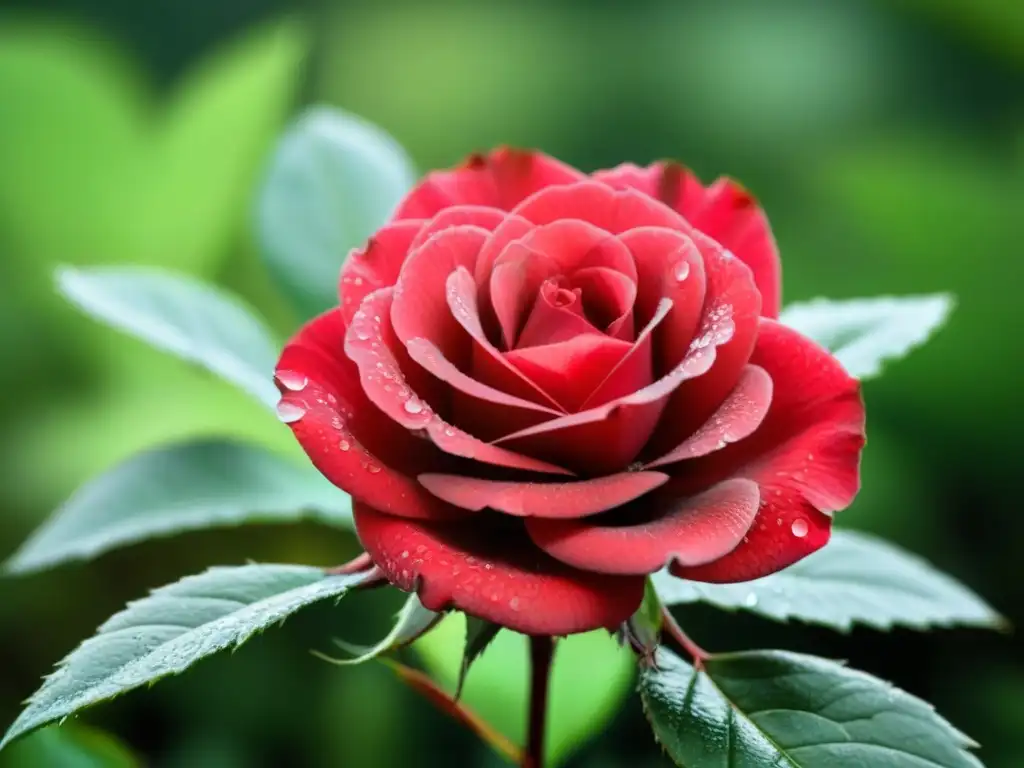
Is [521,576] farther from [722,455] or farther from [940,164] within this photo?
[940,164]

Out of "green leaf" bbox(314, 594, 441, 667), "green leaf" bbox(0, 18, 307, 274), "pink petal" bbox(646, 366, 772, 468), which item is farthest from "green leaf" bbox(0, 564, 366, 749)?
"green leaf" bbox(0, 18, 307, 274)

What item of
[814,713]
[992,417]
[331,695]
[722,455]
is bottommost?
[331,695]

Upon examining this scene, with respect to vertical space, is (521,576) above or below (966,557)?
above

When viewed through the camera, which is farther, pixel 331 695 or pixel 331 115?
pixel 331 695

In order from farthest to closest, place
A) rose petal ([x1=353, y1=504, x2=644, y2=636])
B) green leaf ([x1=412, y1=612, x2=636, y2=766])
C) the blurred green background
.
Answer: the blurred green background, green leaf ([x1=412, y1=612, x2=636, y2=766]), rose petal ([x1=353, y1=504, x2=644, y2=636])

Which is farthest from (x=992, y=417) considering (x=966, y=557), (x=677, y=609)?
(x=677, y=609)

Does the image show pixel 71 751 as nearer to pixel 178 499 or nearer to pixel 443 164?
pixel 178 499

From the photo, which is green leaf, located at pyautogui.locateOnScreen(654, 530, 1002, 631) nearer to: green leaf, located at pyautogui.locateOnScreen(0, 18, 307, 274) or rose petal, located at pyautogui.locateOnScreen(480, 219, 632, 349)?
rose petal, located at pyautogui.locateOnScreen(480, 219, 632, 349)
